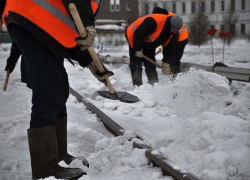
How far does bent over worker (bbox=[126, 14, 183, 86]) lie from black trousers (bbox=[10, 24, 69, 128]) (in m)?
4.16

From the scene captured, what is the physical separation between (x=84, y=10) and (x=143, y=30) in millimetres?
4076

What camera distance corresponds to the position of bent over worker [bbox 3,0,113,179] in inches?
90.7

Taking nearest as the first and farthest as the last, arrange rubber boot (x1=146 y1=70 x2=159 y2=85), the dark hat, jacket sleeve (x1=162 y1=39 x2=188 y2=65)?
the dark hat < rubber boot (x1=146 y1=70 x2=159 y2=85) < jacket sleeve (x1=162 y1=39 x2=188 y2=65)

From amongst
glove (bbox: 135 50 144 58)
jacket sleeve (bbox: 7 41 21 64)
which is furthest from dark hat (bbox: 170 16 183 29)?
jacket sleeve (bbox: 7 41 21 64)

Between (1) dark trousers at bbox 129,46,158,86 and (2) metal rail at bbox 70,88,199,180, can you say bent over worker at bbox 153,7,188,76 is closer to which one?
(1) dark trousers at bbox 129,46,158,86

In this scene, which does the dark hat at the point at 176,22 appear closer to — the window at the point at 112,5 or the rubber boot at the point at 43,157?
the rubber boot at the point at 43,157

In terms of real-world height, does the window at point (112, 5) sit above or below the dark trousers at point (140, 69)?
below

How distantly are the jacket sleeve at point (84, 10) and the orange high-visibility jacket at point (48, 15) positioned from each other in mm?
102

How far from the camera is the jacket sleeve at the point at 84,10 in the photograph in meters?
2.30

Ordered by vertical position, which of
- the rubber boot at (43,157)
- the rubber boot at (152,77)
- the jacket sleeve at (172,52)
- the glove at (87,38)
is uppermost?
the glove at (87,38)

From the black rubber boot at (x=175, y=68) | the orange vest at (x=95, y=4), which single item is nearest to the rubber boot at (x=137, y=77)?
the black rubber boot at (x=175, y=68)

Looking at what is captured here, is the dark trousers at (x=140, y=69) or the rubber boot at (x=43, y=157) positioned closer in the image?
the rubber boot at (x=43, y=157)

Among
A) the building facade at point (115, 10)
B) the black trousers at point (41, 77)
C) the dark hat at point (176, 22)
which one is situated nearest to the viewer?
the black trousers at point (41, 77)

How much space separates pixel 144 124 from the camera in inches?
158
